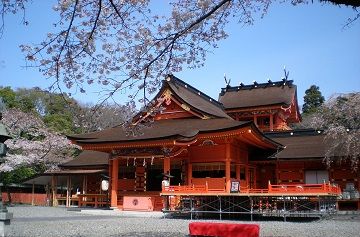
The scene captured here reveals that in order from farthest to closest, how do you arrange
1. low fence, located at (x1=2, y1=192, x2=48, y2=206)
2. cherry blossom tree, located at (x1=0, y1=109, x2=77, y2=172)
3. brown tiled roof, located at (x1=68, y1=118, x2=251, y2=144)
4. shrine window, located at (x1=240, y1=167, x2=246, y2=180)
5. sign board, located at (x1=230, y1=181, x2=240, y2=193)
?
1. low fence, located at (x1=2, y1=192, x2=48, y2=206)
2. cherry blossom tree, located at (x1=0, y1=109, x2=77, y2=172)
3. shrine window, located at (x1=240, y1=167, x2=246, y2=180)
4. brown tiled roof, located at (x1=68, y1=118, x2=251, y2=144)
5. sign board, located at (x1=230, y1=181, x2=240, y2=193)

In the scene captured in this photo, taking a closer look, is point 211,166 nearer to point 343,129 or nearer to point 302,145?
point 302,145

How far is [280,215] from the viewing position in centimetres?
2039

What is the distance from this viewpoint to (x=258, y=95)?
37.2 metres

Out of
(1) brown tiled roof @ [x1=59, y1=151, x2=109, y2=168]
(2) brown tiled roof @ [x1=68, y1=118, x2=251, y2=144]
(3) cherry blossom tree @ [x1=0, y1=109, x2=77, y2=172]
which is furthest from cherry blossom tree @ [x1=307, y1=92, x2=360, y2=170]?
(3) cherry blossom tree @ [x1=0, y1=109, x2=77, y2=172]

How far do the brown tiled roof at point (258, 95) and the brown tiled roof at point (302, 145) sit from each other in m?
5.18

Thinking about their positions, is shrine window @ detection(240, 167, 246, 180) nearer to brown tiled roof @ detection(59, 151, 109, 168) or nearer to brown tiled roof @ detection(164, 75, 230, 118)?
brown tiled roof @ detection(164, 75, 230, 118)

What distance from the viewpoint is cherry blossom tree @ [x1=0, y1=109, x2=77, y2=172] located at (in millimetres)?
34000

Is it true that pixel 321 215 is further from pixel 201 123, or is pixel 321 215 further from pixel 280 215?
pixel 201 123

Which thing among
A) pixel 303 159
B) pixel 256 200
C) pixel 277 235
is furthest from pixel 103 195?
pixel 277 235

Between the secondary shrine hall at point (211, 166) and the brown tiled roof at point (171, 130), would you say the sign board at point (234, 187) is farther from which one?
the brown tiled roof at point (171, 130)

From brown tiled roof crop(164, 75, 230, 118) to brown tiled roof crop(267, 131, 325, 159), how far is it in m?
4.67

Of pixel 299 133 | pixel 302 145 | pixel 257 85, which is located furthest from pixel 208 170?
pixel 257 85

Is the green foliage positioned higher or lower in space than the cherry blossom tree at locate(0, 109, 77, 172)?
higher

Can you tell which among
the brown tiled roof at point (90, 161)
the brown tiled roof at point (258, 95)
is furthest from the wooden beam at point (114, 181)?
the brown tiled roof at point (258, 95)
